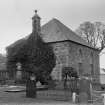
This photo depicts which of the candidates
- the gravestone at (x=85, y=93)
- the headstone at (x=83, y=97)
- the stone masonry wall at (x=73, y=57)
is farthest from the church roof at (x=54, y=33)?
the headstone at (x=83, y=97)

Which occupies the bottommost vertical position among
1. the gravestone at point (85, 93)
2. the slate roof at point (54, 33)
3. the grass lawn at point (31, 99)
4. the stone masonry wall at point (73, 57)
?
the grass lawn at point (31, 99)

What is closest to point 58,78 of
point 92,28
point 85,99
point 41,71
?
point 41,71

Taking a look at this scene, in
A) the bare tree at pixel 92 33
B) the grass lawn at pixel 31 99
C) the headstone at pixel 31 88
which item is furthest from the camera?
the bare tree at pixel 92 33

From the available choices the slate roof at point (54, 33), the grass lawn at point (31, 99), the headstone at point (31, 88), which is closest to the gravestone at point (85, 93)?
the grass lawn at point (31, 99)

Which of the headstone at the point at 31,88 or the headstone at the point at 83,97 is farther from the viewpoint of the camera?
the headstone at the point at 31,88

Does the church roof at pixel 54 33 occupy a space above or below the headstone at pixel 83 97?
above

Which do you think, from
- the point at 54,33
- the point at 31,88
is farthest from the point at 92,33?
the point at 31,88

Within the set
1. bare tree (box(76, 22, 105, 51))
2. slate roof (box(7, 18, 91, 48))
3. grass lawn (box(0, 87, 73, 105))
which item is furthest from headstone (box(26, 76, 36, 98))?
bare tree (box(76, 22, 105, 51))

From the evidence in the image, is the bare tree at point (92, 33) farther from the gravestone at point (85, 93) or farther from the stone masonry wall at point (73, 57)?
the gravestone at point (85, 93)

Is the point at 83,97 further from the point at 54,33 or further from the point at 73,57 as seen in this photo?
the point at 54,33

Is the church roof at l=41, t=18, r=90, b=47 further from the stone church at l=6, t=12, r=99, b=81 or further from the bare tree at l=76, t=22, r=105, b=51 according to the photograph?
the bare tree at l=76, t=22, r=105, b=51

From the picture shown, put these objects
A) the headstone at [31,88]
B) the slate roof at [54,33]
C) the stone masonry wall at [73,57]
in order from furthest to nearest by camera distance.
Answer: the slate roof at [54,33] < the stone masonry wall at [73,57] < the headstone at [31,88]

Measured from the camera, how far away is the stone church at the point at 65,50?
3297cm

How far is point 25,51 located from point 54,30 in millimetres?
16780
